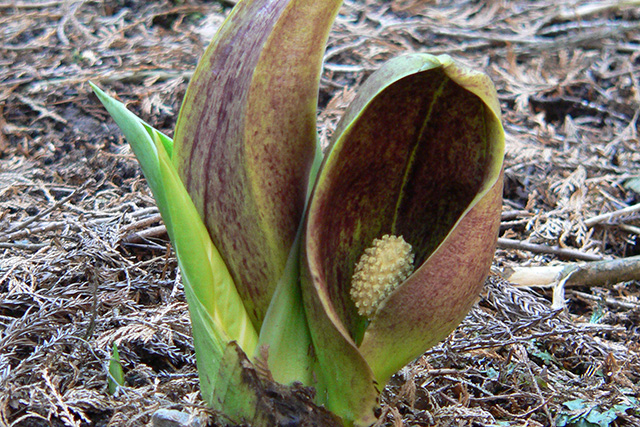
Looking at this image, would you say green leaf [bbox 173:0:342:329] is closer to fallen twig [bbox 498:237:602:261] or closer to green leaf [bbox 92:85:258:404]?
green leaf [bbox 92:85:258:404]

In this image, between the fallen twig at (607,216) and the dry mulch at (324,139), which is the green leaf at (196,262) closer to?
the dry mulch at (324,139)

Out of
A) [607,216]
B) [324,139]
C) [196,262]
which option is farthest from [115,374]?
[607,216]

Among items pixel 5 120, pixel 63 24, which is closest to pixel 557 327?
pixel 5 120

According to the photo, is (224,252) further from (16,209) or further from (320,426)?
(16,209)

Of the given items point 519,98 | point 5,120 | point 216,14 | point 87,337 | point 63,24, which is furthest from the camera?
point 216,14

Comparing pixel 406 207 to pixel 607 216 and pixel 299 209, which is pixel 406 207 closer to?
pixel 299 209

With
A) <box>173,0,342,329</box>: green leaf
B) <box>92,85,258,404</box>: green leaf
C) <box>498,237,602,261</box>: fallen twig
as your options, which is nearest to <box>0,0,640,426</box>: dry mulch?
<box>498,237,602,261</box>: fallen twig
